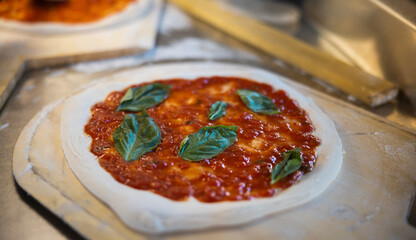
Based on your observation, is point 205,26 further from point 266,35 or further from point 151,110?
point 151,110

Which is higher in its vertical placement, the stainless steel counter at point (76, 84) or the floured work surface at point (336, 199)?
the floured work surface at point (336, 199)

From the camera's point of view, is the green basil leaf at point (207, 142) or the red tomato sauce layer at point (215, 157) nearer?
the red tomato sauce layer at point (215, 157)

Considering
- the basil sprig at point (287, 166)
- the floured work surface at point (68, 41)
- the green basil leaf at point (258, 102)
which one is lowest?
the floured work surface at point (68, 41)

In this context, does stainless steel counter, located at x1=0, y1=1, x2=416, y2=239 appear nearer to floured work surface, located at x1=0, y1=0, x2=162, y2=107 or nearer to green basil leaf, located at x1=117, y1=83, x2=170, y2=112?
floured work surface, located at x1=0, y1=0, x2=162, y2=107

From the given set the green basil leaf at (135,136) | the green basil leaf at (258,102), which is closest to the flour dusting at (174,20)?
the green basil leaf at (258,102)

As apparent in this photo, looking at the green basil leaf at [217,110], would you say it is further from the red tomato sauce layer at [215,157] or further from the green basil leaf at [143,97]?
the green basil leaf at [143,97]

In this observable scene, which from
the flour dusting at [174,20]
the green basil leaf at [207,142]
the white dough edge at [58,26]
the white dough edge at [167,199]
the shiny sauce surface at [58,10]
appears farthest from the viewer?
the flour dusting at [174,20]
